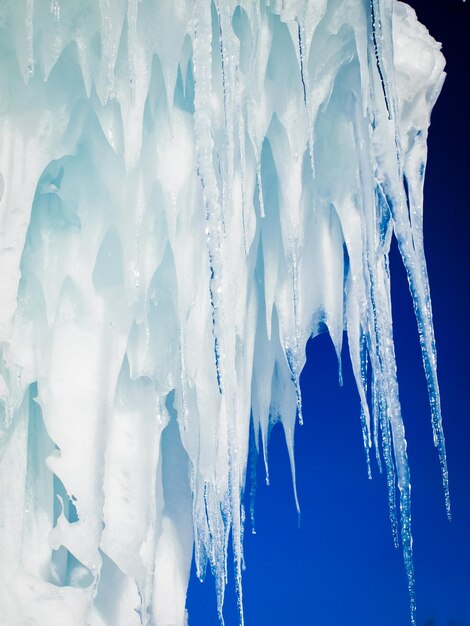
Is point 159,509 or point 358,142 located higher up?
point 358,142

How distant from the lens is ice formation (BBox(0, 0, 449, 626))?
2.53 m

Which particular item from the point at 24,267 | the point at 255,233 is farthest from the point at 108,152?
the point at 255,233

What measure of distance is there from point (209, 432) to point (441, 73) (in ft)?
6.97

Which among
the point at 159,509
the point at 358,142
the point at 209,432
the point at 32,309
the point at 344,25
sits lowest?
the point at 159,509

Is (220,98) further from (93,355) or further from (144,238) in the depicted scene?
(93,355)

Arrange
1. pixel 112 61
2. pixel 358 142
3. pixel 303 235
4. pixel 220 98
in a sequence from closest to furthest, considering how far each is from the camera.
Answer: pixel 112 61, pixel 220 98, pixel 358 142, pixel 303 235

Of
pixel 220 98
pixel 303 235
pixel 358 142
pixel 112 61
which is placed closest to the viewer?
pixel 112 61

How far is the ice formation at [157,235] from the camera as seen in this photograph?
2.53 m

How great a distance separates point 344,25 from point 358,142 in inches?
19.8

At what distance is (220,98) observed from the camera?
271 cm

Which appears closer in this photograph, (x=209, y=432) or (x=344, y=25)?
(x=344, y=25)

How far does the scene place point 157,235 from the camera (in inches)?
113

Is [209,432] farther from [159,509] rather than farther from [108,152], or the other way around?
[108,152]

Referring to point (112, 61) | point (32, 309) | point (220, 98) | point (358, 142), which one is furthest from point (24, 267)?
point (358, 142)
